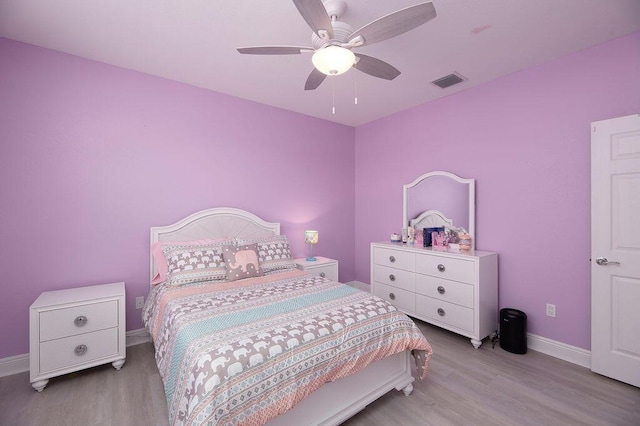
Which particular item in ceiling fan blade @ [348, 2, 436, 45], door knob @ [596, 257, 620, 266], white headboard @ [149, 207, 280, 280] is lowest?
door knob @ [596, 257, 620, 266]

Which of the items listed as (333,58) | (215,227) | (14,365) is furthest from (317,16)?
(14,365)

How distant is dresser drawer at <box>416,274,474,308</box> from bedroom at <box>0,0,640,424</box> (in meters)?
0.48

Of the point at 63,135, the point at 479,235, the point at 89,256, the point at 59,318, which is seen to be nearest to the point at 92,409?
the point at 59,318

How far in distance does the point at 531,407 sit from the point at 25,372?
381 centimetres

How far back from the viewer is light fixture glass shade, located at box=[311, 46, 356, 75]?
165 cm

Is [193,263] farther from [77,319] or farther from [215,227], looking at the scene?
[77,319]

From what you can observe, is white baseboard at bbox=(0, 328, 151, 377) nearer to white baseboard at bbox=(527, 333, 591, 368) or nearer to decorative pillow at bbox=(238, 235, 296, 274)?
decorative pillow at bbox=(238, 235, 296, 274)

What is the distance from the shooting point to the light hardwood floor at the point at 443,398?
177cm

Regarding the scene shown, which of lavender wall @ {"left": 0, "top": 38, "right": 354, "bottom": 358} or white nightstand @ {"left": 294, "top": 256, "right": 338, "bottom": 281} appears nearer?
lavender wall @ {"left": 0, "top": 38, "right": 354, "bottom": 358}

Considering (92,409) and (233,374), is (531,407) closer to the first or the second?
(233,374)

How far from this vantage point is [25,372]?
89.7 inches

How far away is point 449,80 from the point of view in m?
2.88

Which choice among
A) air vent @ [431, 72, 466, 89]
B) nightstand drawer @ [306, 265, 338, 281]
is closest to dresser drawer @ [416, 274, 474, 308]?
nightstand drawer @ [306, 265, 338, 281]

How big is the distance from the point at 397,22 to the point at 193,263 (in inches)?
92.6
